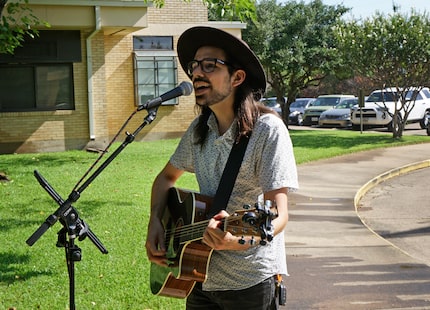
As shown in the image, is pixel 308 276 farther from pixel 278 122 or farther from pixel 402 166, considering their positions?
pixel 402 166

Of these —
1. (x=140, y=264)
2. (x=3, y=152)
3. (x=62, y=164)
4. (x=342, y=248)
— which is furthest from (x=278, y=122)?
(x=3, y=152)

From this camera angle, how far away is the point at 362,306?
5.85 meters

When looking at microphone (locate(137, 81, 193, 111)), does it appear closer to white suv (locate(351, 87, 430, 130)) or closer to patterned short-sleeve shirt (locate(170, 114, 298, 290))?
patterned short-sleeve shirt (locate(170, 114, 298, 290))

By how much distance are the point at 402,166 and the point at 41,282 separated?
38.6 ft

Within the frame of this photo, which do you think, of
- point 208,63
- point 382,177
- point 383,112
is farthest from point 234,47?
point 383,112

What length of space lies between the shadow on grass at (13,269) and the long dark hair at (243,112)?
3.52 meters

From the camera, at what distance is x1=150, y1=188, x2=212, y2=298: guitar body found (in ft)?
9.28

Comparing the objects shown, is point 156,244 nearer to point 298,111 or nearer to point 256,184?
point 256,184

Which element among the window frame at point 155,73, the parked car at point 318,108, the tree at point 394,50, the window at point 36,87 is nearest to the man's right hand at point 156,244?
the window at point 36,87

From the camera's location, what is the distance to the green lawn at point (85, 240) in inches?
221

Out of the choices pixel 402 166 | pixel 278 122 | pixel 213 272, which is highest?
pixel 278 122

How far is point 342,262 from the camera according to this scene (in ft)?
24.4

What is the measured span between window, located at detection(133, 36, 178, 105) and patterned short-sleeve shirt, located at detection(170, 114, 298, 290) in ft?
57.6

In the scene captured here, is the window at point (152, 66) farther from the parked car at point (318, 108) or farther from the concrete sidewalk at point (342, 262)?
the parked car at point (318, 108)
